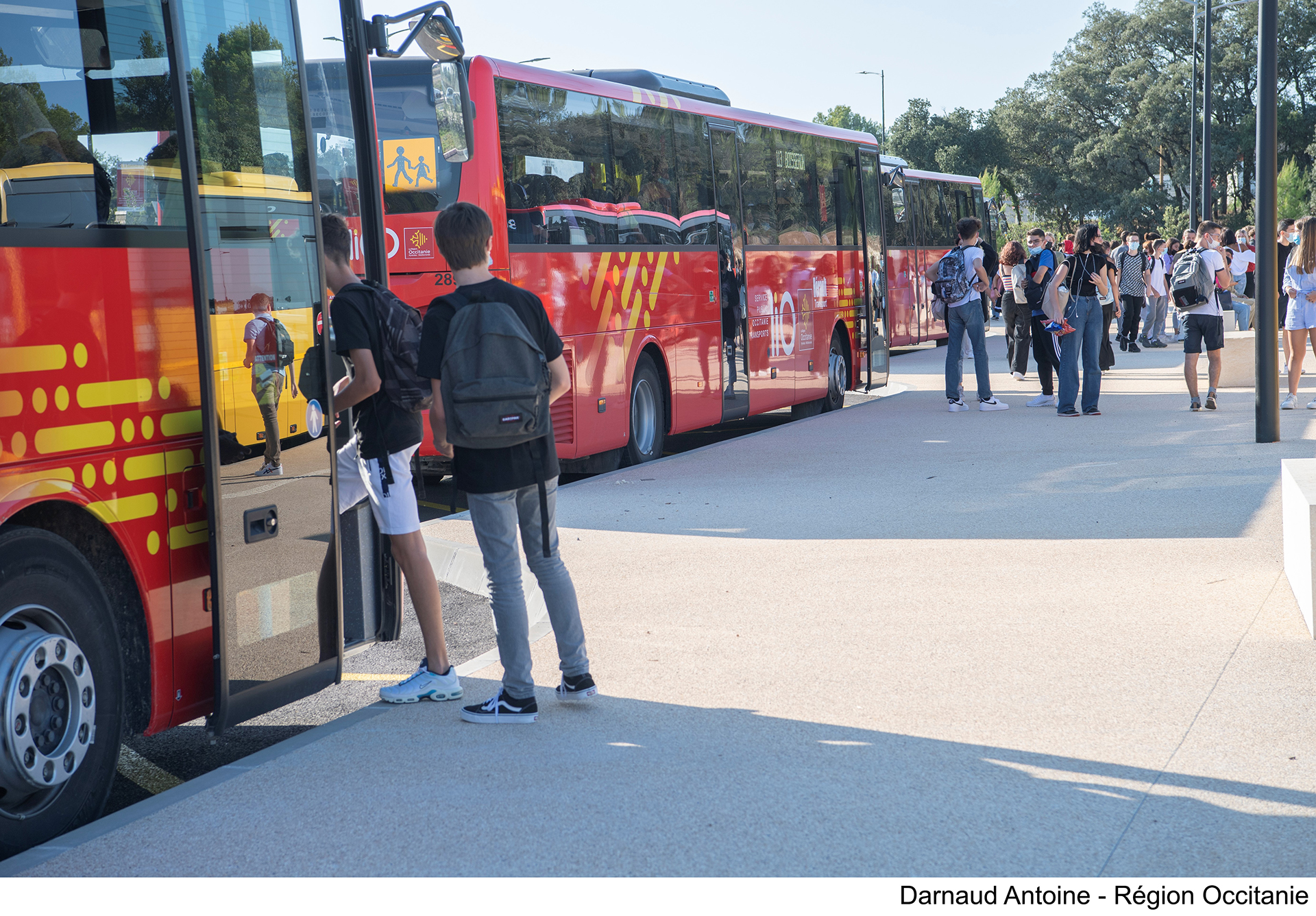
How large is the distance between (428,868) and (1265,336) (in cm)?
993

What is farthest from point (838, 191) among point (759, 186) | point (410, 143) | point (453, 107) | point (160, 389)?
point (160, 389)

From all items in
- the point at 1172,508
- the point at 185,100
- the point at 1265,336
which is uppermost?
the point at 185,100

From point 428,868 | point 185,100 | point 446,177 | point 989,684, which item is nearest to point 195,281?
point 185,100

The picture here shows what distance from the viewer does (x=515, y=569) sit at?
205 inches

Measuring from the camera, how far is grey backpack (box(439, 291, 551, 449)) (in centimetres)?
498

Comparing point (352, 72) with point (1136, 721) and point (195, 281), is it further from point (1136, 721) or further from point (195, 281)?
point (1136, 721)

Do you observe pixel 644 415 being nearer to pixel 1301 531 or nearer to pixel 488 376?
pixel 1301 531

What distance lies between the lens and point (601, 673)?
19.3 ft

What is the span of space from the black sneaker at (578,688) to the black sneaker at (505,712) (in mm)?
220

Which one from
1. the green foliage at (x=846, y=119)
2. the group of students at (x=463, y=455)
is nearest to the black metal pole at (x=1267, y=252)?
the group of students at (x=463, y=455)

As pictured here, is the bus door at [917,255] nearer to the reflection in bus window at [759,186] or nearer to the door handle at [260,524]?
the reflection in bus window at [759,186]

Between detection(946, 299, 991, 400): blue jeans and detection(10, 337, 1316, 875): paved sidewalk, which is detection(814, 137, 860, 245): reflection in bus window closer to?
detection(946, 299, 991, 400): blue jeans

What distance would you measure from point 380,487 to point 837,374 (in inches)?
512

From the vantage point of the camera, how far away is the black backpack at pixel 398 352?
527cm
